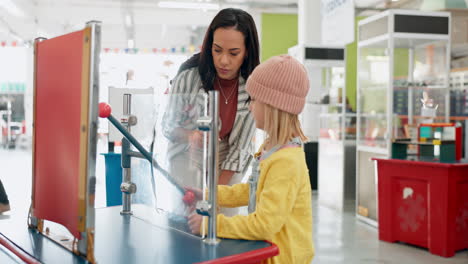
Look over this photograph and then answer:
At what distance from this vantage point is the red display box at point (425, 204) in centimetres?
377

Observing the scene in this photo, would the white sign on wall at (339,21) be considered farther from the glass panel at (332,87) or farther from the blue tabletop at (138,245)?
the blue tabletop at (138,245)

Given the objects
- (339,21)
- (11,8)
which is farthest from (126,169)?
(11,8)

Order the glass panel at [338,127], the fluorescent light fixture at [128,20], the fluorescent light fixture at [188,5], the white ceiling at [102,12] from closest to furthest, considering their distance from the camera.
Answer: the glass panel at [338,127] < the fluorescent light fixture at [188,5] < the white ceiling at [102,12] < the fluorescent light fixture at [128,20]

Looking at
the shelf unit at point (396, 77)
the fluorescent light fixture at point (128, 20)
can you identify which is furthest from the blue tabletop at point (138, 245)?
the fluorescent light fixture at point (128, 20)

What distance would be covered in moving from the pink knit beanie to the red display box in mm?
2702

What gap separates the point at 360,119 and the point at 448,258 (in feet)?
6.20

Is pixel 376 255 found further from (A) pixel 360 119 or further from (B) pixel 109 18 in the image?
(B) pixel 109 18

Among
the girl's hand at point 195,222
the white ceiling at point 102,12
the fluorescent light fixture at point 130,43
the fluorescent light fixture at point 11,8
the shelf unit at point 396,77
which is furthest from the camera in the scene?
the fluorescent light fixture at point 130,43

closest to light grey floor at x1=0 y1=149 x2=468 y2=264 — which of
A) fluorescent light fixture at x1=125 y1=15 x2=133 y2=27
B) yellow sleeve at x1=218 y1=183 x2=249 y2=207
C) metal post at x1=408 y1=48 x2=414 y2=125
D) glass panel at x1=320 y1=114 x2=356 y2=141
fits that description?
glass panel at x1=320 y1=114 x2=356 y2=141

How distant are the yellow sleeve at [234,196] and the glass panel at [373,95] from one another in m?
3.54

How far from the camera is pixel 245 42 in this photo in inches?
73.4

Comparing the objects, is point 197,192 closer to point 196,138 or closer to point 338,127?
point 196,138

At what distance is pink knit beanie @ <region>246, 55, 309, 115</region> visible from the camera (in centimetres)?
143

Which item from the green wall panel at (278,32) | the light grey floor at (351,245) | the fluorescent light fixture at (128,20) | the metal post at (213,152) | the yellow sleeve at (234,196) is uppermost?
the fluorescent light fixture at (128,20)
